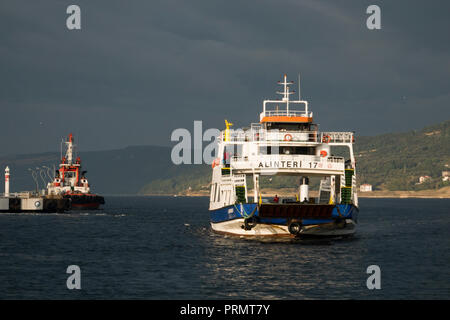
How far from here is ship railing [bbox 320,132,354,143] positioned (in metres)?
54.4

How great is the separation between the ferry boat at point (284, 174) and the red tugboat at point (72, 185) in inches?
3391

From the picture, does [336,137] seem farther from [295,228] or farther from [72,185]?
[72,185]

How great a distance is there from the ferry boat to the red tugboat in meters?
86.1

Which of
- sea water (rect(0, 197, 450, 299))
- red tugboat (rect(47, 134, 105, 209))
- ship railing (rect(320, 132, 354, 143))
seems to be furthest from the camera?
red tugboat (rect(47, 134, 105, 209))

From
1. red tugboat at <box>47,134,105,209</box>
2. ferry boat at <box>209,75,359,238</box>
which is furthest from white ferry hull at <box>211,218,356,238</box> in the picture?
red tugboat at <box>47,134,105,209</box>

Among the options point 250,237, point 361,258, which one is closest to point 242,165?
point 250,237

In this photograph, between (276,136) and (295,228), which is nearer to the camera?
(295,228)

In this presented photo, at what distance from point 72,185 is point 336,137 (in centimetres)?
10354

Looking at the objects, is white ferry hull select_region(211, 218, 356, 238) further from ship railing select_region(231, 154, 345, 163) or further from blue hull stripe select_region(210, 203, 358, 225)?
ship railing select_region(231, 154, 345, 163)

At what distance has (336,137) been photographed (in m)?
54.7

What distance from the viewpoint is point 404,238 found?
197 ft

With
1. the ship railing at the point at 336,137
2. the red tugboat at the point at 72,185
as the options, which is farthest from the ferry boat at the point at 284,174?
the red tugboat at the point at 72,185

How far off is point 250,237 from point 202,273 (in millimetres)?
15753

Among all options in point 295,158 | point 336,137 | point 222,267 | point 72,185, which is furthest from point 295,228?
point 72,185
